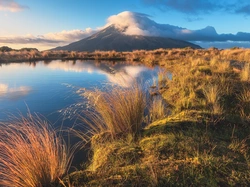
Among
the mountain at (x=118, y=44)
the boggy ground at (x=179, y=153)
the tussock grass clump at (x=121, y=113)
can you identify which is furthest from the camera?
the mountain at (x=118, y=44)

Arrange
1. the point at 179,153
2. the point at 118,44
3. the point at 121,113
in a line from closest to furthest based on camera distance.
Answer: the point at 179,153, the point at 121,113, the point at 118,44

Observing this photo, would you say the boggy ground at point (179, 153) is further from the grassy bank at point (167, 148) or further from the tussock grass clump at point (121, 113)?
the tussock grass clump at point (121, 113)

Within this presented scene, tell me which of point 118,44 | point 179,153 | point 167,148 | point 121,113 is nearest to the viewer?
point 179,153

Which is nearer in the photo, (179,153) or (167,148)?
(179,153)

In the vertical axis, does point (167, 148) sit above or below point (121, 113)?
below

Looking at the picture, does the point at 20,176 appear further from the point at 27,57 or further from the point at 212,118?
the point at 27,57

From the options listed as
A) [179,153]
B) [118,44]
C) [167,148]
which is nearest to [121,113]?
[167,148]

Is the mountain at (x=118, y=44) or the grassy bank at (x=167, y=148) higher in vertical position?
the mountain at (x=118, y=44)

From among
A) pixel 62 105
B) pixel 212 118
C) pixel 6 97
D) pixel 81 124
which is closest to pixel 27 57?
pixel 6 97

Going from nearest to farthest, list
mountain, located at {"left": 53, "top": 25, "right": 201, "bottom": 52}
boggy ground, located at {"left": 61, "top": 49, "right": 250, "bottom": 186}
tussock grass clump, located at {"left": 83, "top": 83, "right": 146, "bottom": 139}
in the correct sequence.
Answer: boggy ground, located at {"left": 61, "top": 49, "right": 250, "bottom": 186}, tussock grass clump, located at {"left": 83, "top": 83, "right": 146, "bottom": 139}, mountain, located at {"left": 53, "top": 25, "right": 201, "bottom": 52}

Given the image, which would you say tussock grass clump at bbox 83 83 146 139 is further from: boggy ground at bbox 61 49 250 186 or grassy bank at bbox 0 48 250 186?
boggy ground at bbox 61 49 250 186

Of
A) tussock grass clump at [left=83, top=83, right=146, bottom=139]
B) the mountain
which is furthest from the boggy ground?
the mountain

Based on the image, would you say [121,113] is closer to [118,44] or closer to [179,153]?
[179,153]

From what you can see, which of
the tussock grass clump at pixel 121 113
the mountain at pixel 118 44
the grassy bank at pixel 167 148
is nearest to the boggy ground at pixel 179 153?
the grassy bank at pixel 167 148
